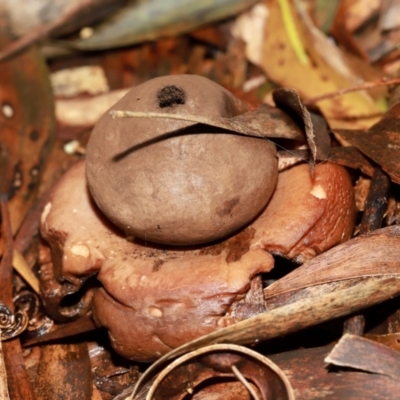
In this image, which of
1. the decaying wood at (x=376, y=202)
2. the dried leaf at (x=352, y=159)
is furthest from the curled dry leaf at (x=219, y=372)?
the dried leaf at (x=352, y=159)

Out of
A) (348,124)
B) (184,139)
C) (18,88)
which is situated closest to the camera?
(184,139)

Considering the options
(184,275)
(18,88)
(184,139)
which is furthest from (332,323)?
(18,88)

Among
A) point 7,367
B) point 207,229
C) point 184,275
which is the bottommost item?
point 7,367

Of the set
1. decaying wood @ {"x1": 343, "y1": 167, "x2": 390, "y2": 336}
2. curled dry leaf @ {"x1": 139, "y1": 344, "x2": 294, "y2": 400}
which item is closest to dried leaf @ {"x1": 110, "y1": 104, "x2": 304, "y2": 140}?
decaying wood @ {"x1": 343, "y1": 167, "x2": 390, "y2": 336}

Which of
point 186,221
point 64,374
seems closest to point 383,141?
point 186,221

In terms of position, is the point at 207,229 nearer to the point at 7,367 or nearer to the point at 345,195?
the point at 345,195

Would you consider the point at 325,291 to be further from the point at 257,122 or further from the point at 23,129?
the point at 23,129

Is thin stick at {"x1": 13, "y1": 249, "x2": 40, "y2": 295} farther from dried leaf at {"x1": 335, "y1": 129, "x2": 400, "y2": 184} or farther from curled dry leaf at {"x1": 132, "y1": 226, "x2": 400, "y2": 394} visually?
dried leaf at {"x1": 335, "y1": 129, "x2": 400, "y2": 184}
